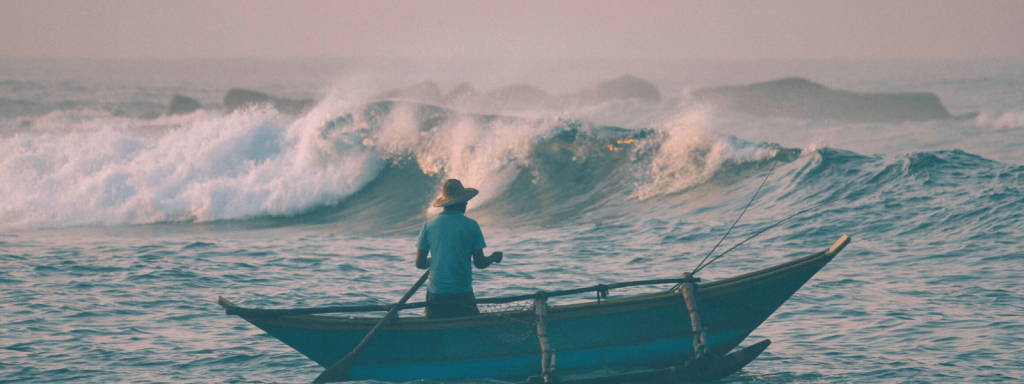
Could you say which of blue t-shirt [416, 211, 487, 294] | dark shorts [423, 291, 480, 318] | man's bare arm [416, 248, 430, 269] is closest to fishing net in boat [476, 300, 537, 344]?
dark shorts [423, 291, 480, 318]

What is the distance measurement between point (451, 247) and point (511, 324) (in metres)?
0.69

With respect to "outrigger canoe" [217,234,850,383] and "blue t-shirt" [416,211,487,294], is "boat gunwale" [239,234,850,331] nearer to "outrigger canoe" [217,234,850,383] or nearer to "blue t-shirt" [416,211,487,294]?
"outrigger canoe" [217,234,850,383]

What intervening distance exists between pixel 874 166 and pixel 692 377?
10278 mm

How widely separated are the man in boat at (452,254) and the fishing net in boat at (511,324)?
0.53ft

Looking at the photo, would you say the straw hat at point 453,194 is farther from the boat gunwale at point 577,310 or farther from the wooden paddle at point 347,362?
the boat gunwale at point 577,310

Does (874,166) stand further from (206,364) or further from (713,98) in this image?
(713,98)

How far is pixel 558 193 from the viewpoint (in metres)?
16.2

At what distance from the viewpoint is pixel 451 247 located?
18.0 ft

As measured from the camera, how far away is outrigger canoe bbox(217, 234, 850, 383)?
217 inches

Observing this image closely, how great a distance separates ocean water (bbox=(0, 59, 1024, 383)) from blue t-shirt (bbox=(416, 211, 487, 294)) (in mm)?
1347

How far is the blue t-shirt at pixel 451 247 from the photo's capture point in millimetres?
5504

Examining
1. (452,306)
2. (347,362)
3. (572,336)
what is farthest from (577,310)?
(347,362)

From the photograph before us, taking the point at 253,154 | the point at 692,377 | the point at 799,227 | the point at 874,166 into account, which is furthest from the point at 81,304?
the point at 874,166

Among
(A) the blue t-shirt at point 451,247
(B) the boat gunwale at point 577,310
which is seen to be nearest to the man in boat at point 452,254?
(A) the blue t-shirt at point 451,247
